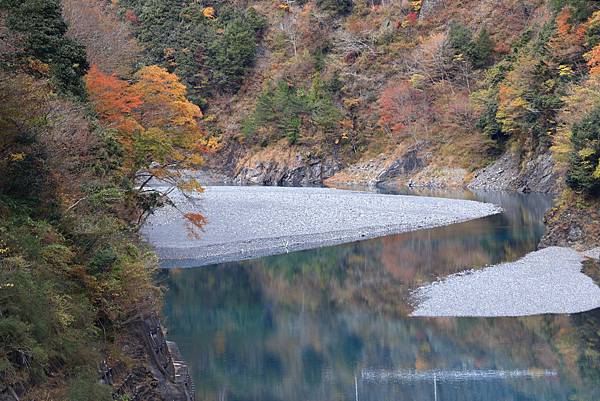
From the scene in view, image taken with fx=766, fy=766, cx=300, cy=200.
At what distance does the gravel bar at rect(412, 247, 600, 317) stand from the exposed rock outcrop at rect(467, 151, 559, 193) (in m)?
29.5

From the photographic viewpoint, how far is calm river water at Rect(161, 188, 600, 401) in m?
17.4

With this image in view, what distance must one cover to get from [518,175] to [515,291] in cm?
4045

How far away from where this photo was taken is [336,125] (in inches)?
3300

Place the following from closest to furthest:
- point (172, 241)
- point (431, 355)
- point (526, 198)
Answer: point (431, 355) → point (172, 241) → point (526, 198)

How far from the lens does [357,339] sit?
2162 centimetres

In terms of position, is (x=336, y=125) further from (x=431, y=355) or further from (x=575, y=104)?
(x=431, y=355)

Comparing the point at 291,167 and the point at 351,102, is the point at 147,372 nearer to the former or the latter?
the point at 291,167

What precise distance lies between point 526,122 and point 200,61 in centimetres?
5035

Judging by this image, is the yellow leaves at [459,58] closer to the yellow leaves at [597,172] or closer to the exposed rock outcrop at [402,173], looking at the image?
the exposed rock outcrop at [402,173]

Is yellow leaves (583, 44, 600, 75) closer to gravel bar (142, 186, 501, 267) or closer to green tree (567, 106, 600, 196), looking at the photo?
gravel bar (142, 186, 501, 267)

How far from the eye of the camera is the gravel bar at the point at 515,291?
23.4m

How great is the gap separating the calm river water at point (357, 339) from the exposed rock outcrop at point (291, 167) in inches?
1971

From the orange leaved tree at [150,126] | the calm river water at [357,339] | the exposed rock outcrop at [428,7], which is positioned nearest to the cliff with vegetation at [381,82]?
the exposed rock outcrop at [428,7]

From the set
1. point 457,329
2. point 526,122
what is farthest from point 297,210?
point 457,329
